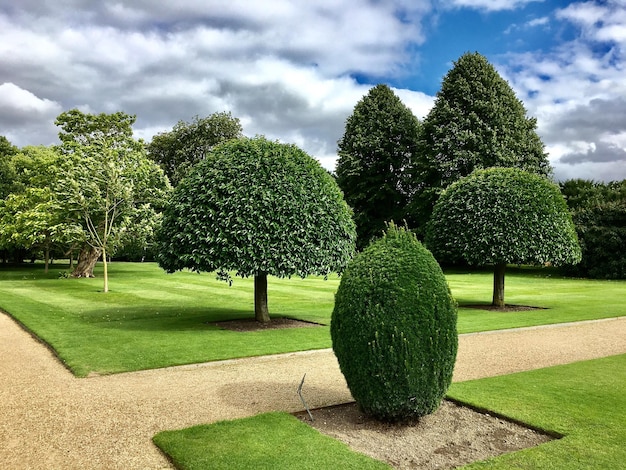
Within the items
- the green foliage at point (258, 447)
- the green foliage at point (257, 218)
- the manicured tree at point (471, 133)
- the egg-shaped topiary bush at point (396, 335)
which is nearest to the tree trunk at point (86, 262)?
the green foliage at point (257, 218)

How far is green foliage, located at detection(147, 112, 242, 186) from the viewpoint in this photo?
5772 centimetres

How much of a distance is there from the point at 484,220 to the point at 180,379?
13.2 meters

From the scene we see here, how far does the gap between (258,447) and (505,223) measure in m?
15.1

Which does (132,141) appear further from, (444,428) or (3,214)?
(444,428)

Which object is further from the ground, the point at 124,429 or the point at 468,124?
the point at 468,124

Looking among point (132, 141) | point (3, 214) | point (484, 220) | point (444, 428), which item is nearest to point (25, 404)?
point (444, 428)

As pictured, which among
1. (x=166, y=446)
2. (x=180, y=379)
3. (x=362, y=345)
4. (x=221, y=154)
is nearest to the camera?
(x=166, y=446)

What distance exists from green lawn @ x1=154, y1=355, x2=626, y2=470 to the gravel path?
0.47m

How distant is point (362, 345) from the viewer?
657cm

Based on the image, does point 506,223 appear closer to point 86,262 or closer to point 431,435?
point 431,435

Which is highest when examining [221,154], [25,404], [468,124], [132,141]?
[468,124]

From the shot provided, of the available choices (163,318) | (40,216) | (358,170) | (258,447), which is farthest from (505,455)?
(358,170)

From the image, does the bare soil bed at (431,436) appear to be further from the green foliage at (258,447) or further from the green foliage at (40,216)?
the green foliage at (40,216)

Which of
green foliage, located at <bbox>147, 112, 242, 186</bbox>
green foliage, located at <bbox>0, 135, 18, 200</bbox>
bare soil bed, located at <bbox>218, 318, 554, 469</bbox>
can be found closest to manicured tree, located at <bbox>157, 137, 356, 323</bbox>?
bare soil bed, located at <bbox>218, 318, 554, 469</bbox>
